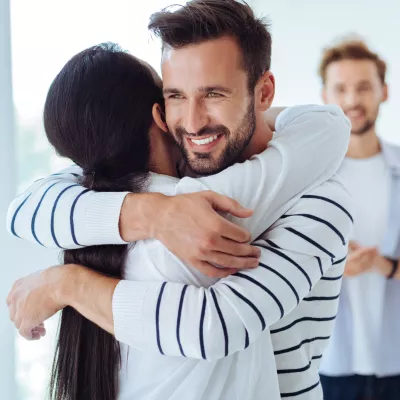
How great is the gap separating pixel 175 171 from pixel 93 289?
0.29 metres

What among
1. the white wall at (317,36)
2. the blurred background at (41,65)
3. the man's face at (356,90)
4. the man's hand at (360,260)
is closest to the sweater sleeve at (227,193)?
the blurred background at (41,65)

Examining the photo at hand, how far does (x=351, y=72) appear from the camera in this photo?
89.6 inches

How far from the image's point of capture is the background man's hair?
2.32m

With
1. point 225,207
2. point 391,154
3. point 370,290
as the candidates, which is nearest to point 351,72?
point 391,154

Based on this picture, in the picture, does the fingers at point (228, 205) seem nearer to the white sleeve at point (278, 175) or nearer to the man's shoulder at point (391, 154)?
the white sleeve at point (278, 175)

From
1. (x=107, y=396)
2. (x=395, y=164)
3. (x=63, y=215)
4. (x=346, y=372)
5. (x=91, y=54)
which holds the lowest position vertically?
(x=346, y=372)

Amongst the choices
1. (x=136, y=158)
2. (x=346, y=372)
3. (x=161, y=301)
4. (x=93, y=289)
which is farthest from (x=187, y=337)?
(x=346, y=372)

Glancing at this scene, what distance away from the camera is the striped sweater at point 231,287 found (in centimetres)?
81

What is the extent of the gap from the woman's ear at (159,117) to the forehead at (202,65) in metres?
0.04

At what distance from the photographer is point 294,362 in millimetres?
972

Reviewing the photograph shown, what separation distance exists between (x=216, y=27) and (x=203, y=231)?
0.36 m

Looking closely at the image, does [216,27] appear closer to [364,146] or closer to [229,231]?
[229,231]

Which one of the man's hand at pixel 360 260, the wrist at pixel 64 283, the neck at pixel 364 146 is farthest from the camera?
the neck at pixel 364 146

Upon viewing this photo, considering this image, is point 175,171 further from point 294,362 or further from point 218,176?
point 294,362
